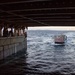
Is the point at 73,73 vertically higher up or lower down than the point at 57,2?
lower down

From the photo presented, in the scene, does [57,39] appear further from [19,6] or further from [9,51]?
[19,6]

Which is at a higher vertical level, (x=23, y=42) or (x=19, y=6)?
(x=19, y=6)

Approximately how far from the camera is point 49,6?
74.0ft

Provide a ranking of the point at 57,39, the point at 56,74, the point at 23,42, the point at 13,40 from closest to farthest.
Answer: the point at 56,74 < the point at 13,40 < the point at 23,42 < the point at 57,39

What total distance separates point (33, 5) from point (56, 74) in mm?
14163

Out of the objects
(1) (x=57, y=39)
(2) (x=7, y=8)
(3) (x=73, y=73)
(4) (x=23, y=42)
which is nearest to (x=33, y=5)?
(2) (x=7, y=8)

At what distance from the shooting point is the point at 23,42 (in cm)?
7250

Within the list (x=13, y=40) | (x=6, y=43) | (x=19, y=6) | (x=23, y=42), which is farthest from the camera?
(x=23, y=42)

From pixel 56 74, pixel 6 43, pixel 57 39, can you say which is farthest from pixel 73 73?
pixel 57 39

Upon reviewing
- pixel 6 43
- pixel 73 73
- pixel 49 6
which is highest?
pixel 49 6

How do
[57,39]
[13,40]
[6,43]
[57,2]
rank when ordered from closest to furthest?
[57,2] → [6,43] → [13,40] → [57,39]

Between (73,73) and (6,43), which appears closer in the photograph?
(73,73)

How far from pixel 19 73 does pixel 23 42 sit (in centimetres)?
3742

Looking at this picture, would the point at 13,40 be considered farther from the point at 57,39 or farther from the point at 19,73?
the point at 57,39
